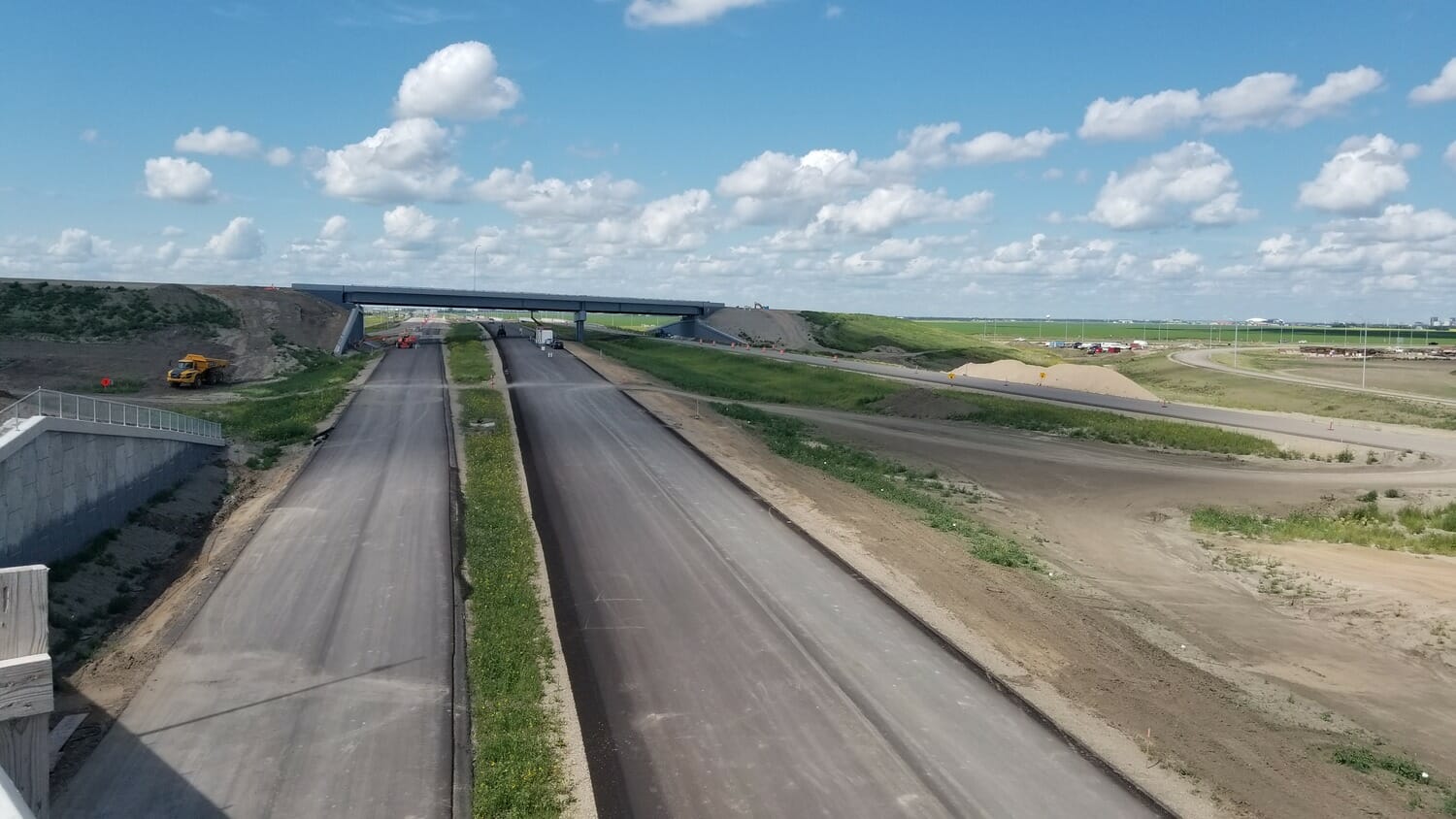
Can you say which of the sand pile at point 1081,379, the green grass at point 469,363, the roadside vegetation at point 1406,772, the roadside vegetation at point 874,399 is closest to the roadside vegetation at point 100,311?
the green grass at point 469,363

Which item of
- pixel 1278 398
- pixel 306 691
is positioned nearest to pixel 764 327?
pixel 1278 398

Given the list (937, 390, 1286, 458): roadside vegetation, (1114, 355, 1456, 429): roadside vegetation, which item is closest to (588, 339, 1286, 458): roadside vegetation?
(937, 390, 1286, 458): roadside vegetation

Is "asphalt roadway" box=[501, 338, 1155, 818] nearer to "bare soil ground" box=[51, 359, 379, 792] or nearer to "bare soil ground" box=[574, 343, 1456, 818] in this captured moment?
"bare soil ground" box=[574, 343, 1456, 818]

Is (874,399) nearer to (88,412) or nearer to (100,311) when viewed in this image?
(88,412)

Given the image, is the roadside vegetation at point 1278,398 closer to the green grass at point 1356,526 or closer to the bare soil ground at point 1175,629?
the bare soil ground at point 1175,629

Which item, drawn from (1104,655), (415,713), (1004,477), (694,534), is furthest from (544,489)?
(1004,477)

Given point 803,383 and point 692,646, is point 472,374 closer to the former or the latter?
point 803,383
